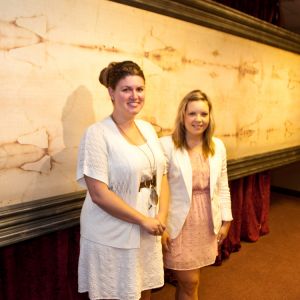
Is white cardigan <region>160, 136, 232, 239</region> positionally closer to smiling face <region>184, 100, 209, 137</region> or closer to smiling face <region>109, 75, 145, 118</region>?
smiling face <region>184, 100, 209, 137</region>

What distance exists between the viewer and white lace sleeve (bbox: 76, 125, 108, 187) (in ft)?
3.93

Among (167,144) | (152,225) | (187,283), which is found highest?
(167,144)

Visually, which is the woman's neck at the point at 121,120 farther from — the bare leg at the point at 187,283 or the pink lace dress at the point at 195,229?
the bare leg at the point at 187,283

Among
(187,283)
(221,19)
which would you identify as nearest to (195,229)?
(187,283)

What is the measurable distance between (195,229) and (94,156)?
688mm

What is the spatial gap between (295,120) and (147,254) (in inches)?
102

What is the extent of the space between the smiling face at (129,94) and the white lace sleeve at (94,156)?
13 centimetres

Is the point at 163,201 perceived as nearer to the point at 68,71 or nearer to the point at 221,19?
the point at 68,71

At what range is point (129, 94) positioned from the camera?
4.13 feet

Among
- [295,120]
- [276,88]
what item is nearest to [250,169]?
[276,88]

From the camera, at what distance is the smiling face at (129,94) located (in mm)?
1258

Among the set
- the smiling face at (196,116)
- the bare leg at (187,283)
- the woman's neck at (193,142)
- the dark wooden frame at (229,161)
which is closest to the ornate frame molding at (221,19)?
the dark wooden frame at (229,161)

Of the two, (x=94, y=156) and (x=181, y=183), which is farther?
(x=181, y=183)

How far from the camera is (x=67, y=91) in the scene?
1.46 metres
